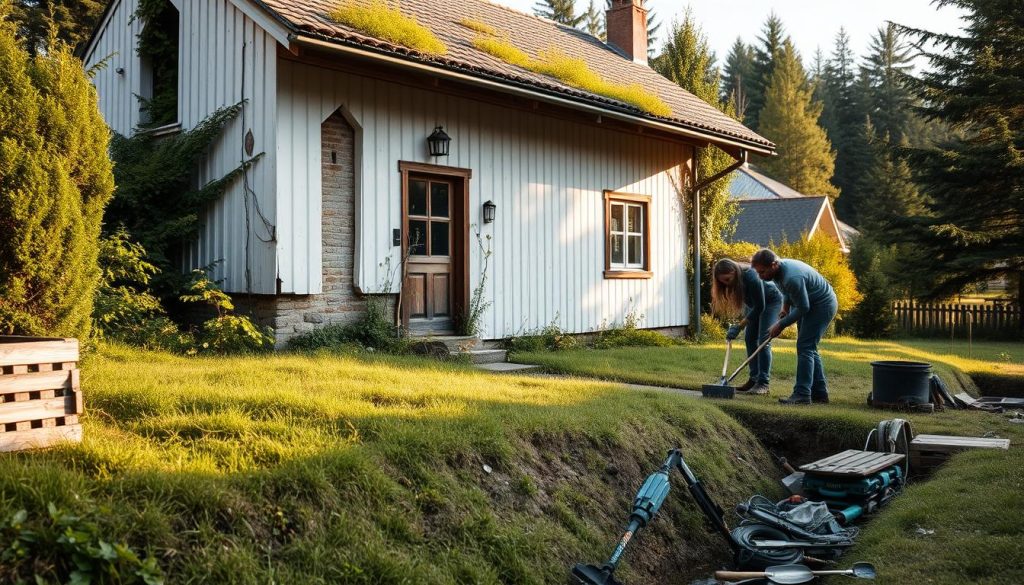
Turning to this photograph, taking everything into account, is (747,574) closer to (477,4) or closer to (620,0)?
(477,4)

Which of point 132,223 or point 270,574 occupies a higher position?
point 132,223

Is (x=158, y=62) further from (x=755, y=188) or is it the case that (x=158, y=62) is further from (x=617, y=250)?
(x=755, y=188)

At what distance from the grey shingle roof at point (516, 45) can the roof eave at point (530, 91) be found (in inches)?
1.2

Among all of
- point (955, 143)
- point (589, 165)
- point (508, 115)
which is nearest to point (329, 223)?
point (508, 115)

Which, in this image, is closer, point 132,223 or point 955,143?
point 132,223

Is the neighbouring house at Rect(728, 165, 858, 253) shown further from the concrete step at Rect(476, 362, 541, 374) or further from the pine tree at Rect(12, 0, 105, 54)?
the concrete step at Rect(476, 362, 541, 374)

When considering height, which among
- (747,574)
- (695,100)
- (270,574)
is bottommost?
(747,574)

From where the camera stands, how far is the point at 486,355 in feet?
37.2

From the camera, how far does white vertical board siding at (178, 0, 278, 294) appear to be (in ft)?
32.1

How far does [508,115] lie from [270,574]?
9507 mm

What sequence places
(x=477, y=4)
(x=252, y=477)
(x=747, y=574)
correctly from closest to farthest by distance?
(x=252, y=477) < (x=747, y=574) < (x=477, y=4)

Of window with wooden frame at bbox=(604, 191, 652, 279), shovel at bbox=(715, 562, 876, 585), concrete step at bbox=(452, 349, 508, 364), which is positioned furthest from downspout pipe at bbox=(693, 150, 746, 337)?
shovel at bbox=(715, 562, 876, 585)

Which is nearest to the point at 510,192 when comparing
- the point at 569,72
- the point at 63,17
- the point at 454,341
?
the point at 569,72

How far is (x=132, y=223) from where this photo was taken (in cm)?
1084
